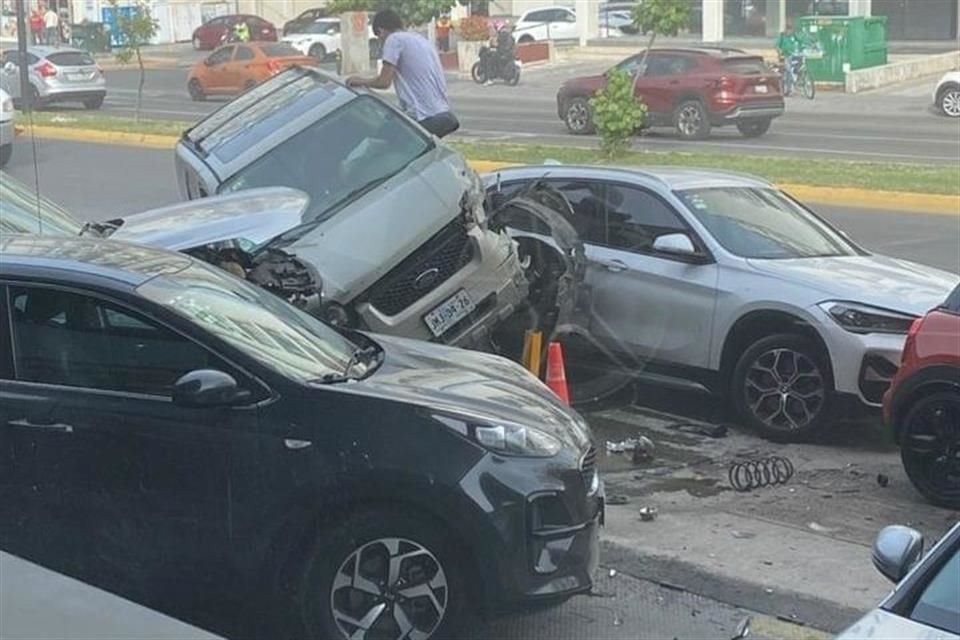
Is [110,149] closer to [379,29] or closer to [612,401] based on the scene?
[379,29]

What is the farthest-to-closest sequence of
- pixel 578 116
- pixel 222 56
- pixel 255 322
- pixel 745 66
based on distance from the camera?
pixel 222 56 < pixel 578 116 < pixel 745 66 < pixel 255 322

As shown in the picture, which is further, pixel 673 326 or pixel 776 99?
pixel 776 99

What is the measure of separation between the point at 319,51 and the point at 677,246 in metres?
48.0

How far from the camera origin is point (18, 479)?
233 inches

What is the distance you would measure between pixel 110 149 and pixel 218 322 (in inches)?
856

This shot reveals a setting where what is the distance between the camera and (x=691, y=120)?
29641 millimetres

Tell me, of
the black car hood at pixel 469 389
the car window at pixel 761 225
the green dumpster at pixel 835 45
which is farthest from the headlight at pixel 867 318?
the green dumpster at pixel 835 45

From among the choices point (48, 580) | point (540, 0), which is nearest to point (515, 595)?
point (48, 580)

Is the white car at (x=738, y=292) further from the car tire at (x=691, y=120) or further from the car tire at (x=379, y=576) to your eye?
the car tire at (x=691, y=120)

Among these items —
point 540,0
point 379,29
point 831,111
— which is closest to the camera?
point 379,29

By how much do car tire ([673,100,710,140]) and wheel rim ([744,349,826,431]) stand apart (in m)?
20.2

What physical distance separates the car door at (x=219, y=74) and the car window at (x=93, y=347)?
121 ft

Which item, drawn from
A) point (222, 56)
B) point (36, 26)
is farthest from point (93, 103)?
point (36, 26)

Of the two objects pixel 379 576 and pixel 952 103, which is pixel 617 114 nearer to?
pixel 952 103
